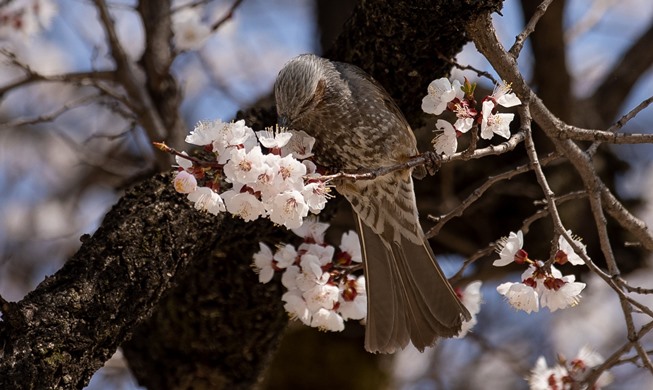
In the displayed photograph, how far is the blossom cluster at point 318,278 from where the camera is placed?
2.49 meters

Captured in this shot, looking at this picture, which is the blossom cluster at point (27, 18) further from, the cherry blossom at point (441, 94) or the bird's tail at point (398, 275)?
the cherry blossom at point (441, 94)

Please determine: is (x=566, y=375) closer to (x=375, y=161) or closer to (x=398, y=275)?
(x=398, y=275)

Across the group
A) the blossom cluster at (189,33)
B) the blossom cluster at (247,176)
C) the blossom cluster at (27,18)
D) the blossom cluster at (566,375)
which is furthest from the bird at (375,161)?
the blossom cluster at (27,18)

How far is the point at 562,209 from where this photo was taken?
4.15 m

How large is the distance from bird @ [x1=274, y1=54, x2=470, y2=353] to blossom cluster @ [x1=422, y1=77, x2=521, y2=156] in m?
0.50

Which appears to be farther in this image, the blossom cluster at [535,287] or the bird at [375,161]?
the bird at [375,161]

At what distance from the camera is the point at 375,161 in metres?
2.69

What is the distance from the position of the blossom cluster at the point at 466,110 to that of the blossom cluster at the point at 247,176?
0.39 m

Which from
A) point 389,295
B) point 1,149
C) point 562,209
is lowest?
point 389,295

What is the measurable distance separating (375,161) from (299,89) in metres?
0.34

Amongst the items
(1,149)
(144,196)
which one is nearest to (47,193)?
(1,149)

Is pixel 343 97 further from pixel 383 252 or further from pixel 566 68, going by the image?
pixel 566 68

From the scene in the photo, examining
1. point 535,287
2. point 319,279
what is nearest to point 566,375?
point 535,287

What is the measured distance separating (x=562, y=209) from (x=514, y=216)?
14.5 inches
